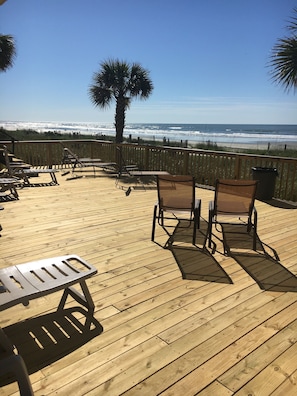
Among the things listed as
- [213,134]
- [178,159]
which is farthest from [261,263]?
[213,134]

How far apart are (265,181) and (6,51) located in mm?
11192

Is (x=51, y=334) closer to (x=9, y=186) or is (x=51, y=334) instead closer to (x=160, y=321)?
(x=160, y=321)

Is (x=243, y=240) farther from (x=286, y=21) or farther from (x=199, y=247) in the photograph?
(x=286, y=21)

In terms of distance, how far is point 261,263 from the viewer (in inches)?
118

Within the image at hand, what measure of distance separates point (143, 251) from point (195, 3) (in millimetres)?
9786

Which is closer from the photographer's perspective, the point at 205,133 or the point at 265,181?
the point at 265,181

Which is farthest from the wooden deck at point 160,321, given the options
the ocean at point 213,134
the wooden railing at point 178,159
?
the ocean at point 213,134

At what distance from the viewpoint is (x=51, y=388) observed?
1449 mm

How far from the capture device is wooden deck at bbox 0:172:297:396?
1518mm

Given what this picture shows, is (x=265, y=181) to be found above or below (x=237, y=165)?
below

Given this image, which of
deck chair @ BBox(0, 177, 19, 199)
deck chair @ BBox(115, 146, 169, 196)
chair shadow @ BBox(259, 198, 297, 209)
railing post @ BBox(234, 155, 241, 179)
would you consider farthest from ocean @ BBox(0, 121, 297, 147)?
deck chair @ BBox(0, 177, 19, 199)

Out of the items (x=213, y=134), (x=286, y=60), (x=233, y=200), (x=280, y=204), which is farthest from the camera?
(x=213, y=134)

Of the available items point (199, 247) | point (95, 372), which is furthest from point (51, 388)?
point (199, 247)

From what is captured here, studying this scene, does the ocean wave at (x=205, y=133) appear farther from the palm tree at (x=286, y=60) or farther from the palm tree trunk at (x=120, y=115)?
the palm tree at (x=286, y=60)
